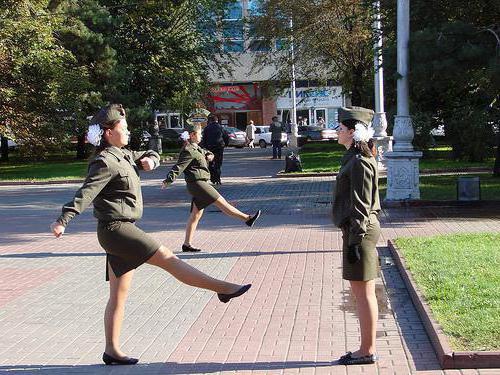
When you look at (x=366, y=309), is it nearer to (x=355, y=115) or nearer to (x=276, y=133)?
(x=355, y=115)

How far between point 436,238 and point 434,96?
1973 centimetres

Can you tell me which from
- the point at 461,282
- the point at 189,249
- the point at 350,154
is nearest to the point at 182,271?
the point at 350,154

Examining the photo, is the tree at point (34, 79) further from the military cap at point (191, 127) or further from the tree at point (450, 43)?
the military cap at point (191, 127)

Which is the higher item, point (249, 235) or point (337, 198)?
point (337, 198)

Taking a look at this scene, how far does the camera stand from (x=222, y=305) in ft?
25.4

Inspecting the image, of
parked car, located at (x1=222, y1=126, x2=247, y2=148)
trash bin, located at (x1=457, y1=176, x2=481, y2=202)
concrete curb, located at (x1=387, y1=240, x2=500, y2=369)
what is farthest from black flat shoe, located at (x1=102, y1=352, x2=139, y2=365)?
parked car, located at (x1=222, y1=126, x2=247, y2=148)

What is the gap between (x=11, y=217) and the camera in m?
16.2

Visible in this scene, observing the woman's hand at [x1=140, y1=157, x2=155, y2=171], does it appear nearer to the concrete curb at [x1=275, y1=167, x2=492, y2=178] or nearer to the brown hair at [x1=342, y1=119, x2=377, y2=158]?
the brown hair at [x1=342, y1=119, x2=377, y2=158]

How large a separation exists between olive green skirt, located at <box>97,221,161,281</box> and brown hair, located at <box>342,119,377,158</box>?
173 centimetres

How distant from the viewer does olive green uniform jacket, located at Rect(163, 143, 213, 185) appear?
421 inches

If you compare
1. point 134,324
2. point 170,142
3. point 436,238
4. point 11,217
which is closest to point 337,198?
point 134,324

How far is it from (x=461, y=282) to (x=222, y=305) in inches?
97.0

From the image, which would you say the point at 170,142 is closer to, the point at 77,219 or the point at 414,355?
the point at 77,219

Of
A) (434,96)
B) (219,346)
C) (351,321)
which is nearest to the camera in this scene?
(219,346)
